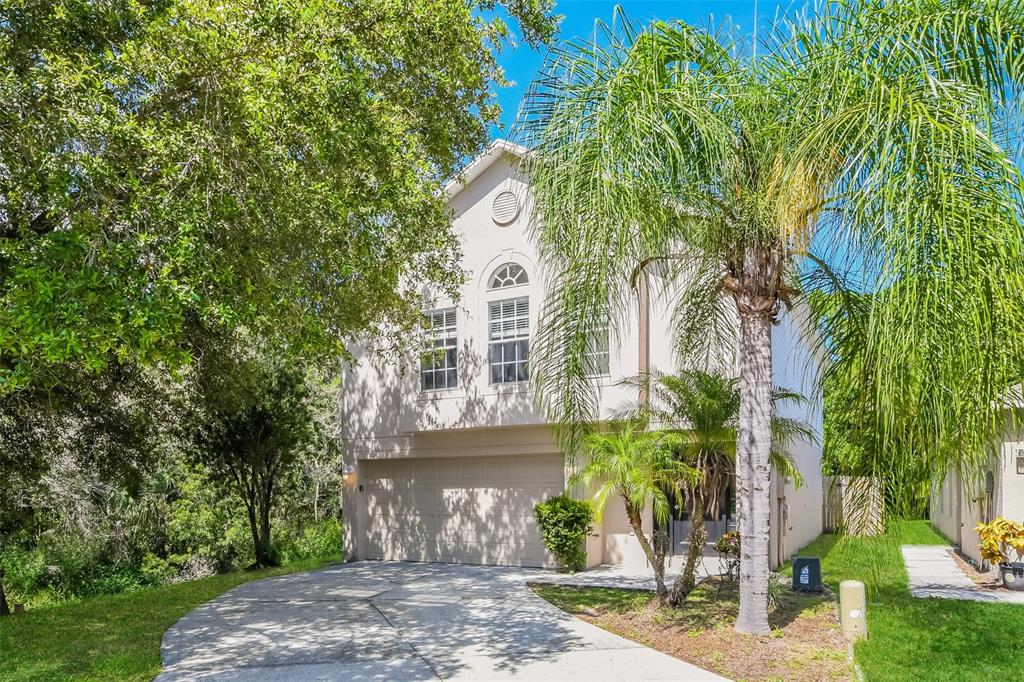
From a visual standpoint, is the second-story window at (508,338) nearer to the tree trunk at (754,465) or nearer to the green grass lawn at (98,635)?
the green grass lawn at (98,635)

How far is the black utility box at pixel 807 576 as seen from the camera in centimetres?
1153

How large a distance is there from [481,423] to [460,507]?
7.42 feet

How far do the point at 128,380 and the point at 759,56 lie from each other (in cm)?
1028

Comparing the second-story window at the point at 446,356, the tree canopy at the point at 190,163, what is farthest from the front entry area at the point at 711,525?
the tree canopy at the point at 190,163

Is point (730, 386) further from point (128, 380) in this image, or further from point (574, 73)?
point (128, 380)

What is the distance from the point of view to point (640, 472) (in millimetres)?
9711

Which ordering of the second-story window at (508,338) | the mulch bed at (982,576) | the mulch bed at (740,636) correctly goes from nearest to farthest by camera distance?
1. the mulch bed at (740,636)
2. the mulch bed at (982,576)
3. the second-story window at (508,338)

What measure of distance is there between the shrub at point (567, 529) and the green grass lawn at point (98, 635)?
5.51 m

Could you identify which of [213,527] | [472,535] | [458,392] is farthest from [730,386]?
[213,527]

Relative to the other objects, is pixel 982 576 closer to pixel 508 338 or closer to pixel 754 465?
pixel 754 465

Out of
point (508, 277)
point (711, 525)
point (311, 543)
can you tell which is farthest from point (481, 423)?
point (311, 543)

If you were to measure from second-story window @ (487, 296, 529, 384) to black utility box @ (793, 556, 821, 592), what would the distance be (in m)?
5.64

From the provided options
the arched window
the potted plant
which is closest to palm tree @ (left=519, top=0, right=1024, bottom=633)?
the arched window

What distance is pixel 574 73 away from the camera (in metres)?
7.77
